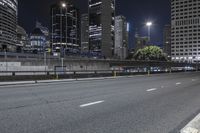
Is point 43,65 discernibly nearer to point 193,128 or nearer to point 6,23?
point 193,128

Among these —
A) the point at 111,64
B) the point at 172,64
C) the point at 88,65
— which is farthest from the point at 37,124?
the point at 172,64

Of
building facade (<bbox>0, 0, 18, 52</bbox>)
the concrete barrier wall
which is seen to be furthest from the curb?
building facade (<bbox>0, 0, 18, 52</bbox>)

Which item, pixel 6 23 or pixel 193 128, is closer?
pixel 193 128

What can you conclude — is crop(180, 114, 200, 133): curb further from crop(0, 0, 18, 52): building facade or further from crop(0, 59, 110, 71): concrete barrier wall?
crop(0, 0, 18, 52): building facade

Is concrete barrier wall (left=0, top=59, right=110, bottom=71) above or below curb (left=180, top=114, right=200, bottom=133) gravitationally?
above

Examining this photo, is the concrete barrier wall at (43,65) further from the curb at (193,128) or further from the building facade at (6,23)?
the building facade at (6,23)

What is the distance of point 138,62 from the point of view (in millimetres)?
81688

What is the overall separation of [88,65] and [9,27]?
5859 inches

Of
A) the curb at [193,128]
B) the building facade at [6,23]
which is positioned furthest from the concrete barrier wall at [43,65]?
the building facade at [6,23]

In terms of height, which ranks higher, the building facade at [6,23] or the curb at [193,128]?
the building facade at [6,23]

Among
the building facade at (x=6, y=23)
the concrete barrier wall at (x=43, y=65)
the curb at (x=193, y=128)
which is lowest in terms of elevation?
the curb at (x=193, y=128)

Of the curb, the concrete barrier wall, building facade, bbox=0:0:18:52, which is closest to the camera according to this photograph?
the curb

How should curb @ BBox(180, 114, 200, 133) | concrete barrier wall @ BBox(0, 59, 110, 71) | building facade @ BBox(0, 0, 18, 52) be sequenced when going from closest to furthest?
curb @ BBox(180, 114, 200, 133) < concrete barrier wall @ BBox(0, 59, 110, 71) < building facade @ BBox(0, 0, 18, 52)

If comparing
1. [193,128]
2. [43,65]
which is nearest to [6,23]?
[43,65]
